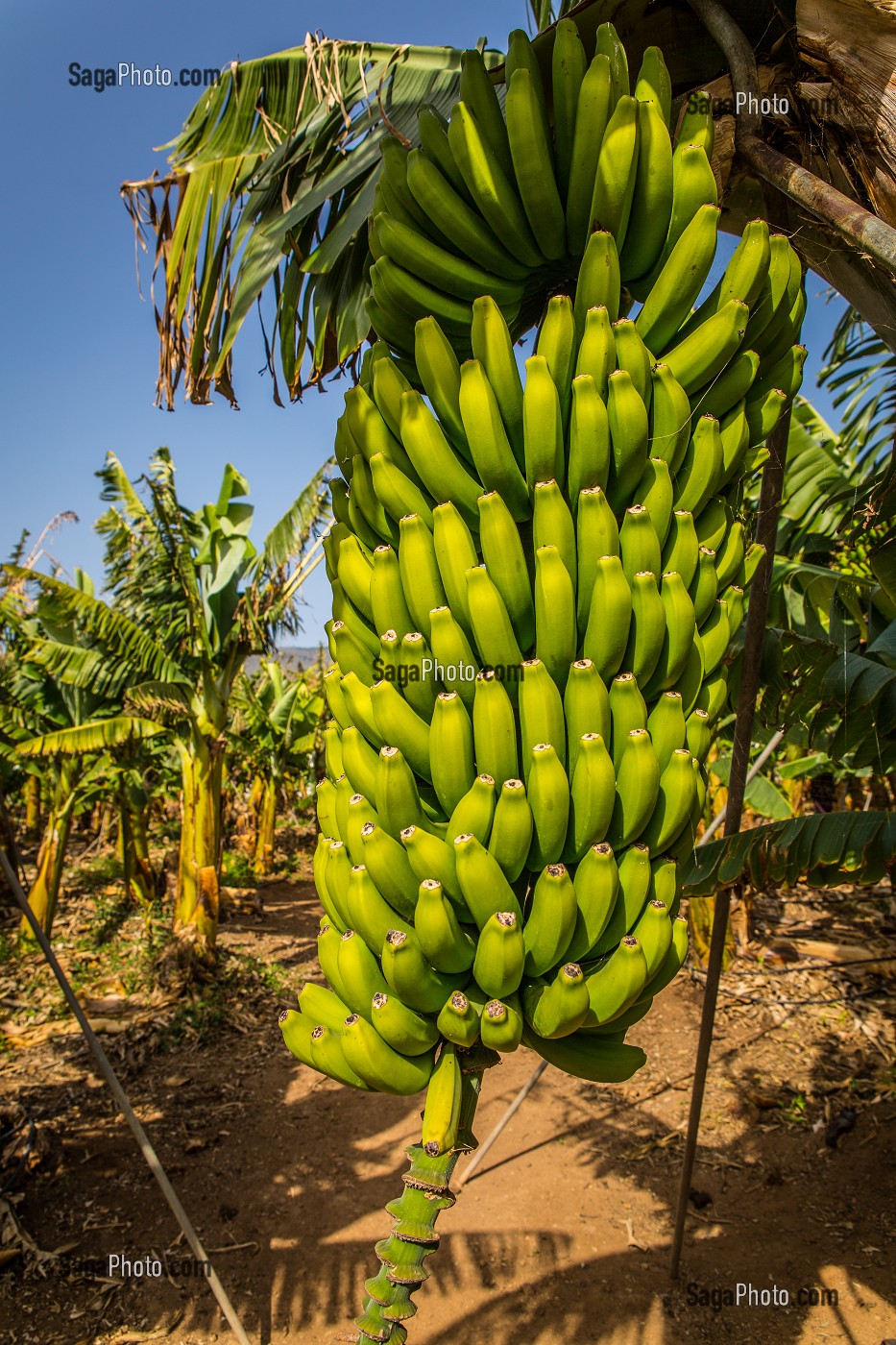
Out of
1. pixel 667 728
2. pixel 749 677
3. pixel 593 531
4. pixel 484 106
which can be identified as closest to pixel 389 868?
pixel 667 728

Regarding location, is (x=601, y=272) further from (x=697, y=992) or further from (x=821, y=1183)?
(x=697, y=992)

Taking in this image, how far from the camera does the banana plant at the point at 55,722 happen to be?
7.03 m

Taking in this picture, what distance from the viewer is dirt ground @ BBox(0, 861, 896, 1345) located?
11.5 feet

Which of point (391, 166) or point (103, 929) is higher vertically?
point (391, 166)

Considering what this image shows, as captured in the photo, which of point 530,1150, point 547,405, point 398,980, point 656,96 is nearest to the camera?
point 398,980

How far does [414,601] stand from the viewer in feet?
4.04

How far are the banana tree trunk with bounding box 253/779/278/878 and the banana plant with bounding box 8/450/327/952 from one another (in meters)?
4.74

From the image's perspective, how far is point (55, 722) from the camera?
27.7 feet

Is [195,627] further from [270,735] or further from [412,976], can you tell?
[412,976]

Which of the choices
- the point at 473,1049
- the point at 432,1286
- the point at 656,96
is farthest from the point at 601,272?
the point at 432,1286

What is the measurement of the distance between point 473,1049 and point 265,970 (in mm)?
7585

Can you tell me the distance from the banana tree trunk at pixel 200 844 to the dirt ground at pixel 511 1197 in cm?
138

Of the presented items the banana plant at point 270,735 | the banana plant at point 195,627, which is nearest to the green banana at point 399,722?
the banana plant at point 195,627

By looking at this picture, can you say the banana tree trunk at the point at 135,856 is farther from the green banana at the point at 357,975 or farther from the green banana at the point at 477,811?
the green banana at the point at 477,811
